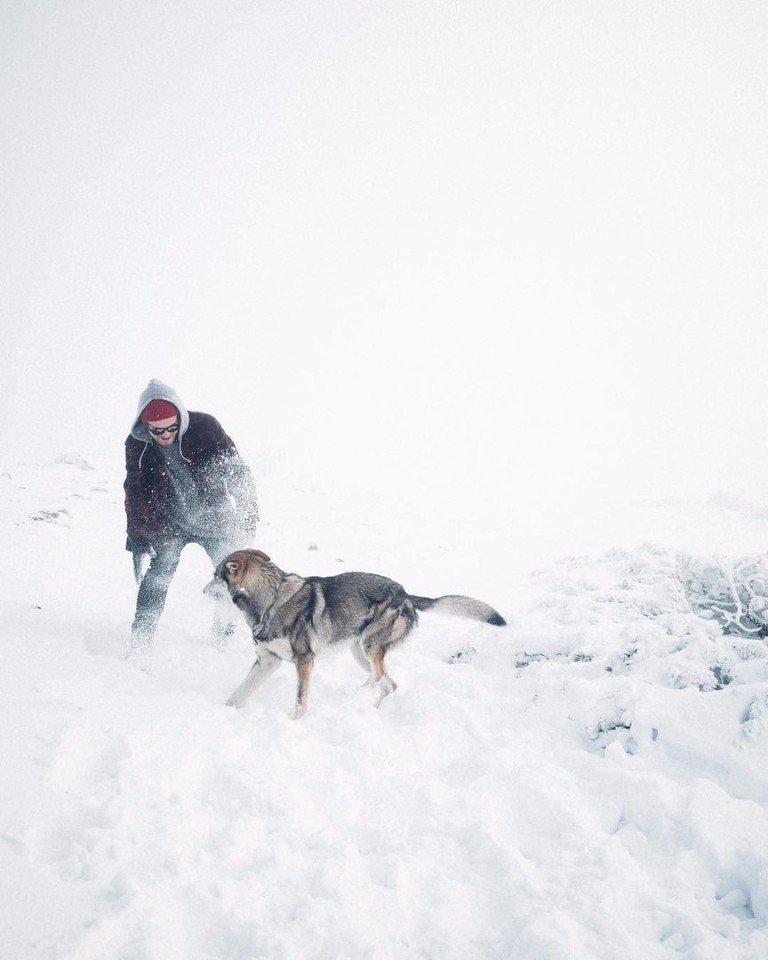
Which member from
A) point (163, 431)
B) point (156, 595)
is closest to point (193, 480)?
point (163, 431)

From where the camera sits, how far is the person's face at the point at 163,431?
16.8 ft

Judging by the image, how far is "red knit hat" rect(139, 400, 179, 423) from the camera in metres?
5.05

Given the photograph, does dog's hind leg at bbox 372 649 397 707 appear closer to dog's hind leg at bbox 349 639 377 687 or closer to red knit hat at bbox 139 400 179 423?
dog's hind leg at bbox 349 639 377 687

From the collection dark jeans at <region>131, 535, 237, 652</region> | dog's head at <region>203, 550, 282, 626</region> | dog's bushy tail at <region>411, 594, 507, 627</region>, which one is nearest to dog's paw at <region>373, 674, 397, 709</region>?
dog's bushy tail at <region>411, 594, 507, 627</region>

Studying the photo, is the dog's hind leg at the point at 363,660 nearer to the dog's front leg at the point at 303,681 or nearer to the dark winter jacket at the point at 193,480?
the dog's front leg at the point at 303,681

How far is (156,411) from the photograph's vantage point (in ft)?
16.7

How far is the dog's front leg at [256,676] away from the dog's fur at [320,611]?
1 cm

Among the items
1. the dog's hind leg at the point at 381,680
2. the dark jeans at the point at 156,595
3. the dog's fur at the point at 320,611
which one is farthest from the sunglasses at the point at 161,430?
the dog's hind leg at the point at 381,680

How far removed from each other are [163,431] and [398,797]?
4.25 metres

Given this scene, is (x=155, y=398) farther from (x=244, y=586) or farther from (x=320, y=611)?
(x=320, y=611)

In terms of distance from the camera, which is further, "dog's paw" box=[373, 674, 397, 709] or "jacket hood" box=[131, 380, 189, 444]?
"jacket hood" box=[131, 380, 189, 444]

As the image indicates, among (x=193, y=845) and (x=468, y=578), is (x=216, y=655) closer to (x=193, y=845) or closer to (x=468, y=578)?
(x=193, y=845)

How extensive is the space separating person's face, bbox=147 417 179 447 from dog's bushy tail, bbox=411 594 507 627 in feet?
11.2

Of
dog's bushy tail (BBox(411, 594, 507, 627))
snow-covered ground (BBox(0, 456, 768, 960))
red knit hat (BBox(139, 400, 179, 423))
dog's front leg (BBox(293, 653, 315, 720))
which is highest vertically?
red knit hat (BBox(139, 400, 179, 423))
